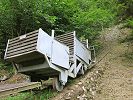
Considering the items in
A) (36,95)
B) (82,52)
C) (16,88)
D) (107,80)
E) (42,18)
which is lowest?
(36,95)

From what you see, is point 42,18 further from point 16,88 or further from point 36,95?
point 16,88

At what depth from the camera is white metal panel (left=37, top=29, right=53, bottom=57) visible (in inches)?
293

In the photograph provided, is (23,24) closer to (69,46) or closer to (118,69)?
(69,46)

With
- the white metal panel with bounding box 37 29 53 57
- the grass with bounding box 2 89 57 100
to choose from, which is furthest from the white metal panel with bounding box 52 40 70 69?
the grass with bounding box 2 89 57 100

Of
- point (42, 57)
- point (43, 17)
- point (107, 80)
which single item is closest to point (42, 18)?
point (43, 17)

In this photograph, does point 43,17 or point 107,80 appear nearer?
point 107,80

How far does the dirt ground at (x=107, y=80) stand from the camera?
8570 millimetres

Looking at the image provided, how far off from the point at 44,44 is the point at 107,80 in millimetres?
3949

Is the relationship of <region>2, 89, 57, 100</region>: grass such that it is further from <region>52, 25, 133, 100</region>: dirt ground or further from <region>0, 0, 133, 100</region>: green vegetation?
<region>0, 0, 133, 100</region>: green vegetation

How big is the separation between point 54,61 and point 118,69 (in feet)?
15.4

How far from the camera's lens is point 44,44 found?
7.71 m

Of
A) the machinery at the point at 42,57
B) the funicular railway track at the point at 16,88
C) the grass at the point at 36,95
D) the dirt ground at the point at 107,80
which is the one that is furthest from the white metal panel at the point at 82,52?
the funicular railway track at the point at 16,88

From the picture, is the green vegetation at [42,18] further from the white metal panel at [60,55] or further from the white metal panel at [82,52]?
the white metal panel at [60,55]

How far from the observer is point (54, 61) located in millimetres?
8086
